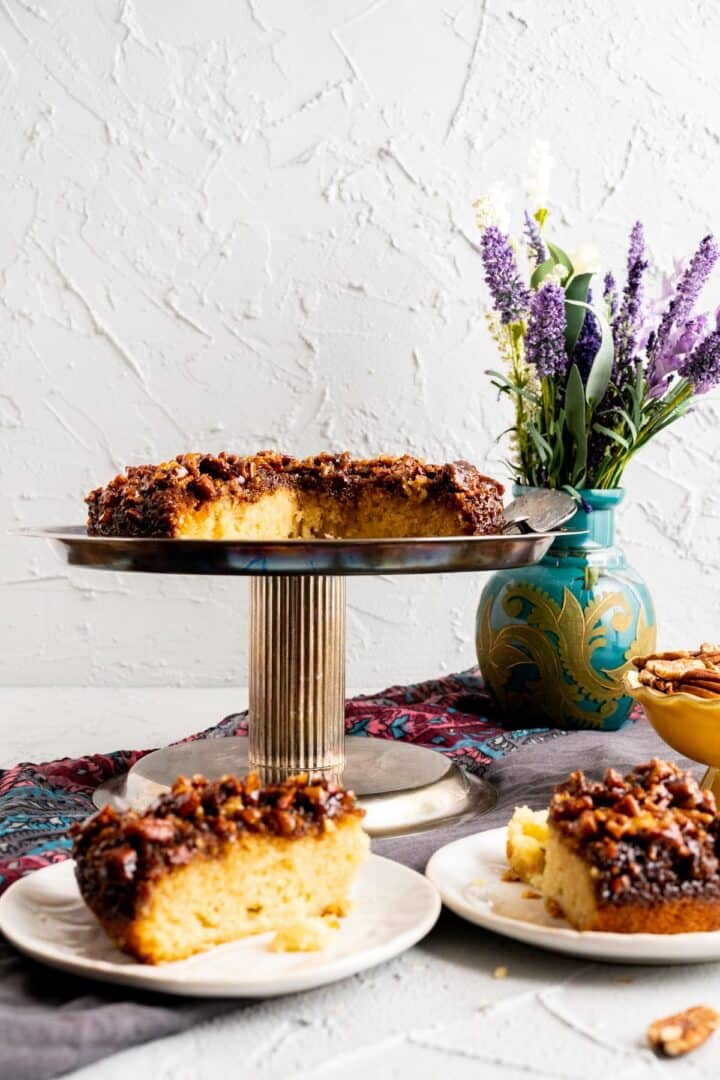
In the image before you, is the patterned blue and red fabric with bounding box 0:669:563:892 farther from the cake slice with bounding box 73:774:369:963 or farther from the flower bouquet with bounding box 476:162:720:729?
the cake slice with bounding box 73:774:369:963

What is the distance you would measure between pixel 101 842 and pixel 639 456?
1883mm

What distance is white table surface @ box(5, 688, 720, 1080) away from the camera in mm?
970

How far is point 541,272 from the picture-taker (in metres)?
2.09

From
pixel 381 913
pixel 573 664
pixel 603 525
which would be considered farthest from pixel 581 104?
pixel 381 913

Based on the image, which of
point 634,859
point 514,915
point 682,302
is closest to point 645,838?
point 634,859

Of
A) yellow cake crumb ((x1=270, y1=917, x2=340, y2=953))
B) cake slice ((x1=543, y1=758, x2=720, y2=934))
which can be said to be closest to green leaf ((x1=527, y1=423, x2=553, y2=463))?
cake slice ((x1=543, y1=758, x2=720, y2=934))

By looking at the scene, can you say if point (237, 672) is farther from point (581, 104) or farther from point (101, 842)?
point (101, 842)

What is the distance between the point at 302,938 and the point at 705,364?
1.28 metres

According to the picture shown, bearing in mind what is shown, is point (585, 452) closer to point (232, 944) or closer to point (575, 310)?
point (575, 310)

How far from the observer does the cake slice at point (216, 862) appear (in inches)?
41.8

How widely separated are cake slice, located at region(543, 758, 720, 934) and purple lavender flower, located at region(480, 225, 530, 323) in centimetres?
102

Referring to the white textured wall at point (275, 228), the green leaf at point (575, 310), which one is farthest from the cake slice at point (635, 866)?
the white textured wall at point (275, 228)

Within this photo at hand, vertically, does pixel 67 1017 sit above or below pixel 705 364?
below

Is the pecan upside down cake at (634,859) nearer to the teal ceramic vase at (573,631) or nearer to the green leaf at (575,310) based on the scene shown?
the teal ceramic vase at (573,631)
